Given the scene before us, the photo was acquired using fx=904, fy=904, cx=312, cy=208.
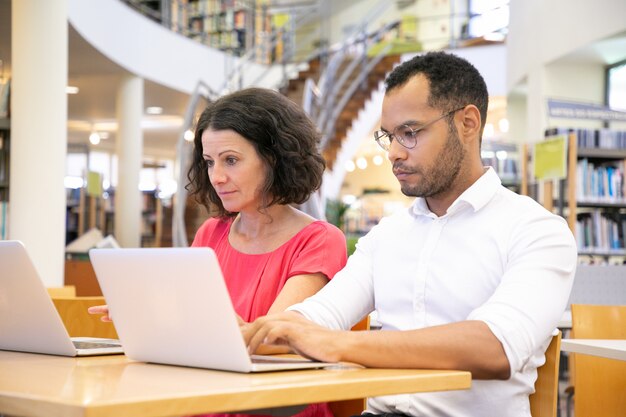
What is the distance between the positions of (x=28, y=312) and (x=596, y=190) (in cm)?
563

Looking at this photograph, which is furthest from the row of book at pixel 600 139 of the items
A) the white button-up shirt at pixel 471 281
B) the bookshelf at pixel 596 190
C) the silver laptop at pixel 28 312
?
the silver laptop at pixel 28 312

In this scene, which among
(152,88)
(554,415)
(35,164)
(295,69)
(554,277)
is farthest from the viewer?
(295,69)

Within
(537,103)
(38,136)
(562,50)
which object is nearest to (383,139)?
(38,136)

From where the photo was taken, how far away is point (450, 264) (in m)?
1.59

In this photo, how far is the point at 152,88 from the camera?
11.5 meters

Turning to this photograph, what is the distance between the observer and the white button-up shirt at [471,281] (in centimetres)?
138

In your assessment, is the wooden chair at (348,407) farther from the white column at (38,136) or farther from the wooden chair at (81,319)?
the white column at (38,136)

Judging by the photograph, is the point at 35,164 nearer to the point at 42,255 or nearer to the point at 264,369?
the point at 42,255

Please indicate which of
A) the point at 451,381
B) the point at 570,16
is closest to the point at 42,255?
the point at 451,381

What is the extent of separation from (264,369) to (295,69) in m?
11.6

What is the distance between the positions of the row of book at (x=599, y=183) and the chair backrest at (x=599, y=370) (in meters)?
4.12

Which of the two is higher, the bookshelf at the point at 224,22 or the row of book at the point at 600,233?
the bookshelf at the point at 224,22

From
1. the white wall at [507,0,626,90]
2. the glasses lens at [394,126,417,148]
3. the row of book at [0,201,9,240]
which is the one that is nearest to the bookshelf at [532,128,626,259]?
the white wall at [507,0,626,90]

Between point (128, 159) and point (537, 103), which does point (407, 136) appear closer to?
point (537, 103)
